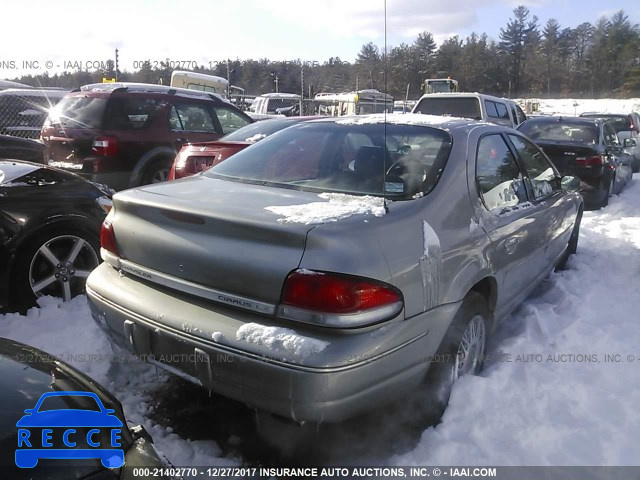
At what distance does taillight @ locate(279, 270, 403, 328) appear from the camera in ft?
6.97

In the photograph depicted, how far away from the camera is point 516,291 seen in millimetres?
3615

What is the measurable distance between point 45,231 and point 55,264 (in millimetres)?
267

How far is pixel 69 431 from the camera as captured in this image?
165 centimetres

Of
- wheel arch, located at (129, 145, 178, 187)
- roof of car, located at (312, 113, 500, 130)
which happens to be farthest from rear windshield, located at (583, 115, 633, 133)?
roof of car, located at (312, 113, 500, 130)

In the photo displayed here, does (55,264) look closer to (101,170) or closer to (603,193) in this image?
(101,170)

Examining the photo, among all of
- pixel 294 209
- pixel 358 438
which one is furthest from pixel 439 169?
pixel 358 438

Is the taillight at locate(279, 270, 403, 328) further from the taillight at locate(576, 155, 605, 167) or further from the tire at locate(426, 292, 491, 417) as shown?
the taillight at locate(576, 155, 605, 167)

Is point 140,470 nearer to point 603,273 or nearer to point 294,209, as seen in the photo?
point 294,209

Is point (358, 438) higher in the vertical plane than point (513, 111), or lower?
lower

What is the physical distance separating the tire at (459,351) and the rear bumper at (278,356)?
142mm

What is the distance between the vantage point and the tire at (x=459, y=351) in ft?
8.72

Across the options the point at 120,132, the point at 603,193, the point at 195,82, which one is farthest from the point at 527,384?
the point at 195,82

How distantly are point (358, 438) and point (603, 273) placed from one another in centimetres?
361

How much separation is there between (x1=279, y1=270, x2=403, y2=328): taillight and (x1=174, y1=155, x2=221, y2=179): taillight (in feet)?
14.0
